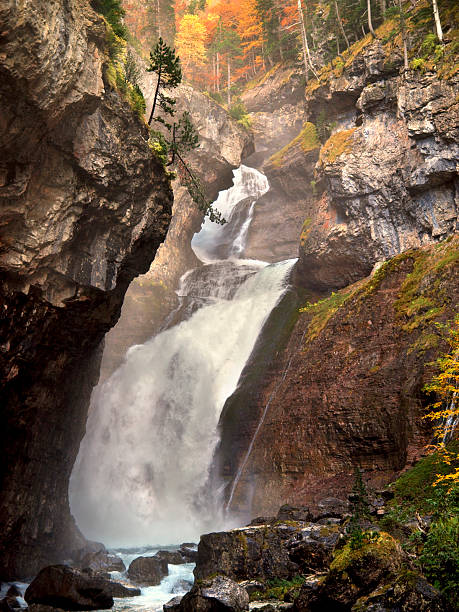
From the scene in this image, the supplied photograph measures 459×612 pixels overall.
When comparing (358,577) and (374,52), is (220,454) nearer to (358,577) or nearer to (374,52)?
(358,577)

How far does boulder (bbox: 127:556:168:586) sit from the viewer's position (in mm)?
15553

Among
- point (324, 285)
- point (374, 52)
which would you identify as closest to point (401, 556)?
point (324, 285)

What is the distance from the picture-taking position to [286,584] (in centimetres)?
1009

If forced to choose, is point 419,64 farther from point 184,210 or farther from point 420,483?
point 184,210

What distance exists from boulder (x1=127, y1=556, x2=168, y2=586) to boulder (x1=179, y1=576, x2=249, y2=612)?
7.43 metres

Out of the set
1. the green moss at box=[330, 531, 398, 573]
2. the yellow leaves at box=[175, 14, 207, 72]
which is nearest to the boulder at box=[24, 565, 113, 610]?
the green moss at box=[330, 531, 398, 573]

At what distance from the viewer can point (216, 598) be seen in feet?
28.3

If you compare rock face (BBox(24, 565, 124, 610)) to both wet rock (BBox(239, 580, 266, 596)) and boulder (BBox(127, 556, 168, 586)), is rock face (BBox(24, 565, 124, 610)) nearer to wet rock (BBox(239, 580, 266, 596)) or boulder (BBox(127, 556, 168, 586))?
boulder (BBox(127, 556, 168, 586))

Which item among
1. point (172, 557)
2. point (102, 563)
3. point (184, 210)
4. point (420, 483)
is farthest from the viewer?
point (184, 210)

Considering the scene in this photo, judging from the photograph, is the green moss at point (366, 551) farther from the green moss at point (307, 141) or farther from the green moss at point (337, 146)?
the green moss at point (307, 141)

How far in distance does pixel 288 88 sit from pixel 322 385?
148ft

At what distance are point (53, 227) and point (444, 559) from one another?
11.9 m

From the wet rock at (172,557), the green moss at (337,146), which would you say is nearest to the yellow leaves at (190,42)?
the green moss at (337,146)

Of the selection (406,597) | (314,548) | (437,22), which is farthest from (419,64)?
(406,597)
